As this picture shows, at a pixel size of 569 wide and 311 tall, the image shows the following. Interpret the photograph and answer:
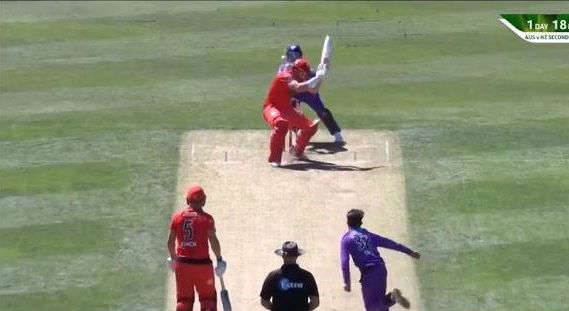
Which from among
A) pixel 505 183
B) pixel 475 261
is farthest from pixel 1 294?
pixel 505 183

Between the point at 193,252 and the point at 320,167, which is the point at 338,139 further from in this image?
the point at 193,252

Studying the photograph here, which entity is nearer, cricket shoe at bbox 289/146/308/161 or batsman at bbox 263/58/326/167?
batsman at bbox 263/58/326/167

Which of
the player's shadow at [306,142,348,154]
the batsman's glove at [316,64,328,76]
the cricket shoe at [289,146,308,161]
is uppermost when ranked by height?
the batsman's glove at [316,64,328,76]

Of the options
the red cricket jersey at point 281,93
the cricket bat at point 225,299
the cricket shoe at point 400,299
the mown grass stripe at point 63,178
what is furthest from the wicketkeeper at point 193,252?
the red cricket jersey at point 281,93

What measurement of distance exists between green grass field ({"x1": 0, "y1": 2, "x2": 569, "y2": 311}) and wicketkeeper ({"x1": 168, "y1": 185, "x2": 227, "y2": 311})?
4.76 ft

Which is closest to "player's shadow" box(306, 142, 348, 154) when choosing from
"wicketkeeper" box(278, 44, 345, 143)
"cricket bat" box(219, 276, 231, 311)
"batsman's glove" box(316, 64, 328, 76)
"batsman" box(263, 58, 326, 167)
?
"wicketkeeper" box(278, 44, 345, 143)

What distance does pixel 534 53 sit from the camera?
28359 millimetres

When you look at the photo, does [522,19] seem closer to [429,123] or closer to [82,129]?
[429,123]

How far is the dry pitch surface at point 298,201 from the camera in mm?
18875

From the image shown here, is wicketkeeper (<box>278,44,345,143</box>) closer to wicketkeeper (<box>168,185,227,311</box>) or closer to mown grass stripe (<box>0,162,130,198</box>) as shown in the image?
mown grass stripe (<box>0,162,130,198</box>)

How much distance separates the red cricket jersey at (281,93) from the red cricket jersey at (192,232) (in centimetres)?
603

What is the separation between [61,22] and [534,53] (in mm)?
9563

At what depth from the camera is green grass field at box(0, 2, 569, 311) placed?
63.0ft

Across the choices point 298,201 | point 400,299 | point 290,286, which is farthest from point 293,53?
point 290,286
